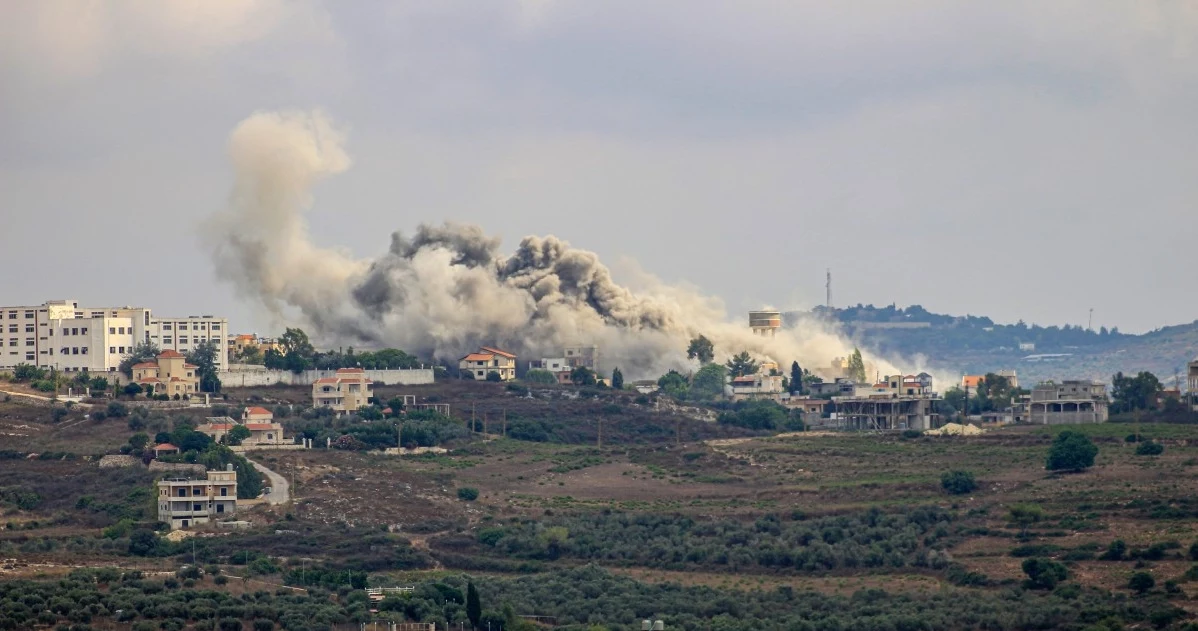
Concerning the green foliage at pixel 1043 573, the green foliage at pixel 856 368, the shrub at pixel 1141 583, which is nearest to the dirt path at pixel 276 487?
the green foliage at pixel 1043 573

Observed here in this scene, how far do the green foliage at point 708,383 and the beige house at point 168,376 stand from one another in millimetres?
36136

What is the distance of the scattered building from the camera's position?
422ft

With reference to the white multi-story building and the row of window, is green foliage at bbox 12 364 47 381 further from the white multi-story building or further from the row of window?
the row of window

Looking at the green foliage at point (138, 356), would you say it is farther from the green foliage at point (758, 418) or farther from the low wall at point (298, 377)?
the green foliage at point (758, 418)

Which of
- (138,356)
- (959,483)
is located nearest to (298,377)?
(138,356)

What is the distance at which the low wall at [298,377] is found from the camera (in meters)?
135

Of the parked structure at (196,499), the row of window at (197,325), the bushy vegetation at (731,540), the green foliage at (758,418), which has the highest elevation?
the row of window at (197,325)

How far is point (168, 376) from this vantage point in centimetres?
12912

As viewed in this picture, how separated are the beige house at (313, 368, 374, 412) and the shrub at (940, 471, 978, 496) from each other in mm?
39750

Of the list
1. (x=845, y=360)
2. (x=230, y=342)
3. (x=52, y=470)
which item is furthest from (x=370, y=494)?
(x=845, y=360)

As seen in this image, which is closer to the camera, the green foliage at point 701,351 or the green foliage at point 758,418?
the green foliage at point 758,418

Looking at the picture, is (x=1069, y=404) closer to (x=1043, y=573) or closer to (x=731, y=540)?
(x=731, y=540)

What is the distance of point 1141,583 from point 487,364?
73779 mm

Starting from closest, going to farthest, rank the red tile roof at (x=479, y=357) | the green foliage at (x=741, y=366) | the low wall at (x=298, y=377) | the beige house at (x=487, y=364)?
the low wall at (x=298, y=377)
the beige house at (x=487, y=364)
the red tile roof at (x=479, y=357)
the green foliage at (x=741, y=366)
